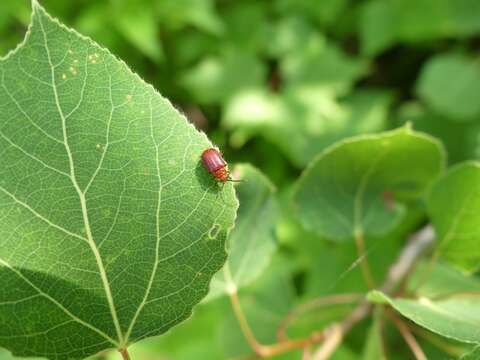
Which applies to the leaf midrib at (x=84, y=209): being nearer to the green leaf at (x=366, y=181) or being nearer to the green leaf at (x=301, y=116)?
the green leaf at (x=366, y=181)

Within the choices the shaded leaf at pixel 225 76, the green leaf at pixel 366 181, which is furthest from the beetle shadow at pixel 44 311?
the shaded leaf at pixel 225 76

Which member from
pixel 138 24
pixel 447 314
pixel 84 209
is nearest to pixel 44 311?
pixel 84 209

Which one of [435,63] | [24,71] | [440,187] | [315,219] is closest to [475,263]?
[440,187]

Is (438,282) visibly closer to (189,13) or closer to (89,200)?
(89,200)

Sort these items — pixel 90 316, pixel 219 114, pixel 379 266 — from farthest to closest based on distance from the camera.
Result: pixel 219 114 → pixel 379 266 → pixel 90 316

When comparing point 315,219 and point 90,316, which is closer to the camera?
point 90,316

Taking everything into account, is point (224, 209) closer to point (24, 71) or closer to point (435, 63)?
point (24, 71)

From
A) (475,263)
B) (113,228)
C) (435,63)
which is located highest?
(435,63)

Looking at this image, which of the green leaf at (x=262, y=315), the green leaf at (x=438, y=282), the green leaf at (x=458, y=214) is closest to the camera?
the green leaf at (x=458, y=214)
